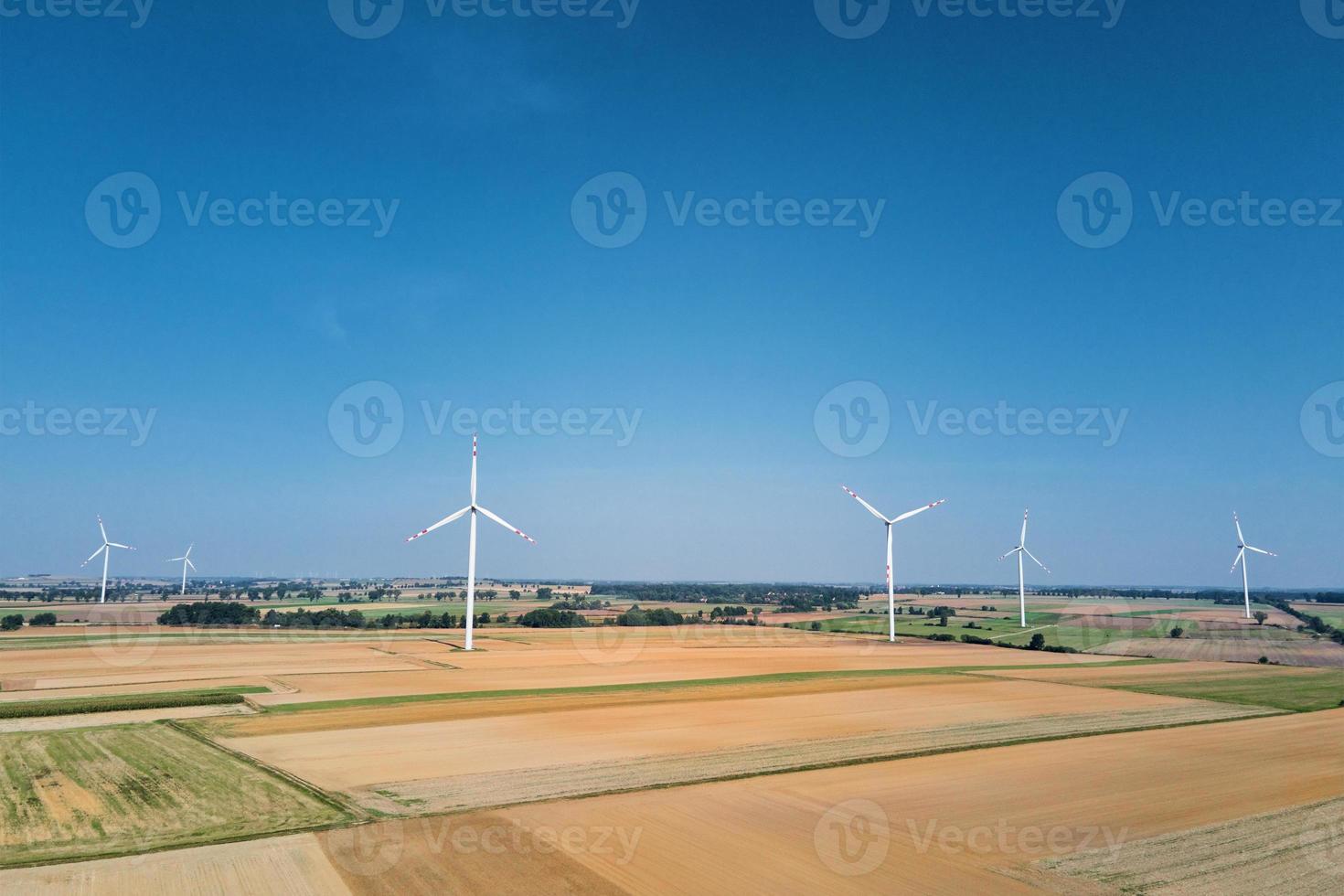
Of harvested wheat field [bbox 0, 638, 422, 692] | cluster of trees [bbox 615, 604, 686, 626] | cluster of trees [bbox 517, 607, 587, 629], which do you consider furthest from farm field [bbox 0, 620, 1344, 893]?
cluster of trees [bbox 615, 604, 686, 626]

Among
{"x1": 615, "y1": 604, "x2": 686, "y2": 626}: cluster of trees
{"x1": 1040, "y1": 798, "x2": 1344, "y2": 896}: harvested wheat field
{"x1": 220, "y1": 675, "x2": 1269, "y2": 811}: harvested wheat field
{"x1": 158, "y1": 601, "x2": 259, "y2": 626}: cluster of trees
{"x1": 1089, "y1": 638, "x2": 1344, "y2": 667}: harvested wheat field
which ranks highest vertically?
{"x1": 1040, "y1": 798, "x2": 1344, "y2": 896}: harvested wheat field

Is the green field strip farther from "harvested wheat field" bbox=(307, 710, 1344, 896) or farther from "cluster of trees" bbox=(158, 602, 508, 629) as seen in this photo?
"cluster of trees" bbox=(158, 602, 508, 629)

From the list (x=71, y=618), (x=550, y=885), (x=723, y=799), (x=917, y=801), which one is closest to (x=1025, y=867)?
(x=917, y=801)

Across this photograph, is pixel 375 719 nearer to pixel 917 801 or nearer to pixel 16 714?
pixel 16 714

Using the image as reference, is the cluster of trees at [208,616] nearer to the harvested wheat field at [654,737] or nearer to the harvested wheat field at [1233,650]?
the harvested wheat field at [654,737]

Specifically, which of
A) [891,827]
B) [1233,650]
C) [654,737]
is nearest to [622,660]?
[654,737]

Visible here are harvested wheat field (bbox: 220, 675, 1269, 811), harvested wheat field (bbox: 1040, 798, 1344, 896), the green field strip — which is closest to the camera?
harvested wheat field (bbox: 1040, 798, 1344, 896)

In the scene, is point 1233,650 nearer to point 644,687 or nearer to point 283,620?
point 644,687
